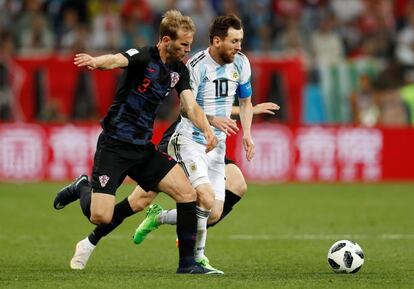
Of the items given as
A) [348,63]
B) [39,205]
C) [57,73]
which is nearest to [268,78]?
[348,63]

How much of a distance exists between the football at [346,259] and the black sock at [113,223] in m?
1.99

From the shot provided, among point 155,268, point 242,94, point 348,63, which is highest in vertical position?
point 348,63

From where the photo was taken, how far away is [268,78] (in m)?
22.4

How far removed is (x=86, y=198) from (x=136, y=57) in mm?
1470

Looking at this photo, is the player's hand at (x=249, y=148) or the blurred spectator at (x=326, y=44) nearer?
the player's hand at (x=249, y=148)

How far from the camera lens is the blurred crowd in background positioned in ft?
74.9

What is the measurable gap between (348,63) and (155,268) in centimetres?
1342

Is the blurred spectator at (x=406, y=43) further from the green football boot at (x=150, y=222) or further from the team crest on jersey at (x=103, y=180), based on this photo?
the team crest on jersey at (x=103, y=180)

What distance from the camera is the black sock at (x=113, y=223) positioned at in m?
10.5

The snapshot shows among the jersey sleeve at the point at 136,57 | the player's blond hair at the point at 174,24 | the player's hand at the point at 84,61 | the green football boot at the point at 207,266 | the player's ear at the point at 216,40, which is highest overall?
the player's blond hair at the point at 174,24

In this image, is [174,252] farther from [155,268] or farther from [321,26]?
[321,26]

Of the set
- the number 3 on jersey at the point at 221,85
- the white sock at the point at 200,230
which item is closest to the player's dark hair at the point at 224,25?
the number 3 on jersey at the point at 221,85

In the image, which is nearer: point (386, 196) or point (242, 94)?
point (242, 94)

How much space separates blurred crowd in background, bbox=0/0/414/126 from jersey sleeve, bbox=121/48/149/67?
12.3 metres
